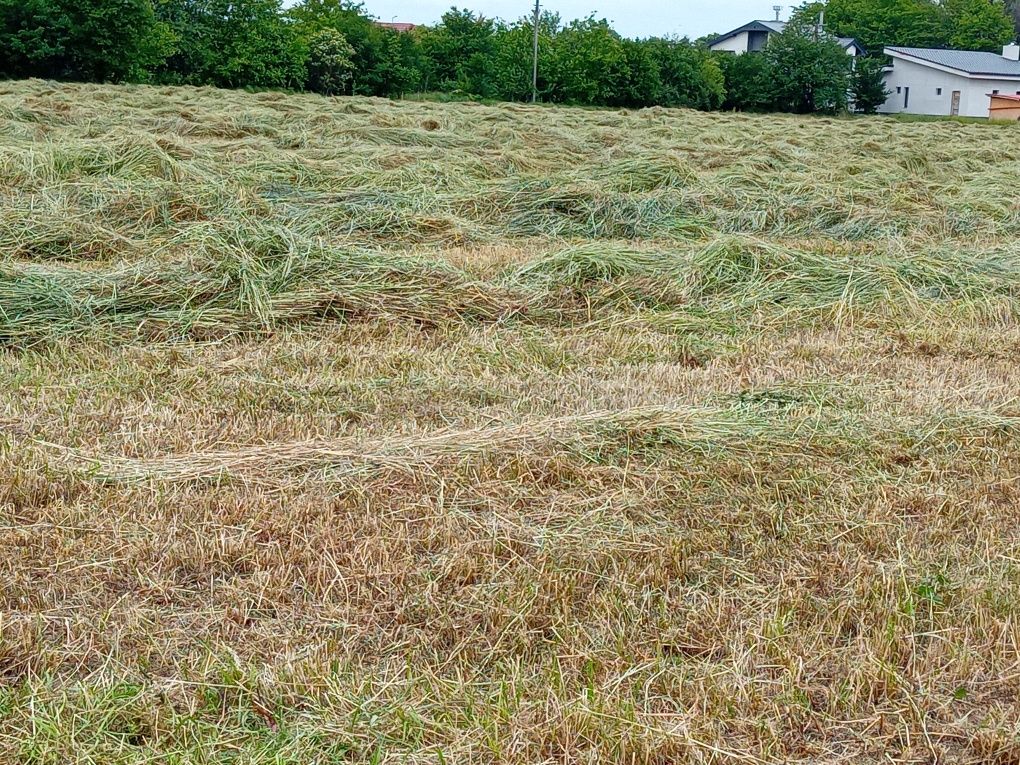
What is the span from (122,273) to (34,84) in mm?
18162

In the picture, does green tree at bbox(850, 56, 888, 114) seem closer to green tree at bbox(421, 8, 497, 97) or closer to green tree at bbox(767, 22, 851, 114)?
green tree at bbox(767, 22, 851, 114)

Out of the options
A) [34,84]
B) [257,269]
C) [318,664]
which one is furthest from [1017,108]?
[318,664]

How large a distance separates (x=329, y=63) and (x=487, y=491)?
118 ft

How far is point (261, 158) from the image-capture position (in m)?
10.3

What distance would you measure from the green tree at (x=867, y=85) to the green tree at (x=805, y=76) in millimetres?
4425

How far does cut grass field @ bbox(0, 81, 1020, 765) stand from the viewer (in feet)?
7.86

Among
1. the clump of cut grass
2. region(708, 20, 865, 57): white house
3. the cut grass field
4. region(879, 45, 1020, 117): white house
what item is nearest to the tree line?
region(879, 45, 1020, 117): white house

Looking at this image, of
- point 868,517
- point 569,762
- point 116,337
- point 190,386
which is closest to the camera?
point 569,762

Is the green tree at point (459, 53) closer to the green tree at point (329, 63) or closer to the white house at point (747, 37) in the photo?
the green tree at point (329, 63)

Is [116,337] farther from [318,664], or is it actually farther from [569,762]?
[569,762]

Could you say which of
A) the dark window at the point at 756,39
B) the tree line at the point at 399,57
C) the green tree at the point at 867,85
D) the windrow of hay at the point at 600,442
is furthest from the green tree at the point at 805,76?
the windrow of hay at the point at 600,442

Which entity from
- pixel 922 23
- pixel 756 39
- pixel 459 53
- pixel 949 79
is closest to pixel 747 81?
pixel 459 53

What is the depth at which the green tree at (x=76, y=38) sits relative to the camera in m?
29.8

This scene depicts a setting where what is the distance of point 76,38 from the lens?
1209 inches
